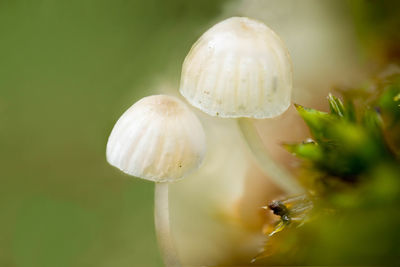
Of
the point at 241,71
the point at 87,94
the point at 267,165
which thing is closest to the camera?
the point at 241,71

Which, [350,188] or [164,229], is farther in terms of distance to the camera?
[164,229]

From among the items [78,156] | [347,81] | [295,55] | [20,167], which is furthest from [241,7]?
[20,167]

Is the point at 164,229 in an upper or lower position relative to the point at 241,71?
lower

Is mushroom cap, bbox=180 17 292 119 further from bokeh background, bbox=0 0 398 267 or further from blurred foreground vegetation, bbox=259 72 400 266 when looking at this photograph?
bokeh background, bbox=0 0 398 267

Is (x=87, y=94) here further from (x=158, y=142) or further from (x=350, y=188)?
(x=350, y=188)

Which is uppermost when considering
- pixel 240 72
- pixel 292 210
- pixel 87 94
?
pixel 87 94

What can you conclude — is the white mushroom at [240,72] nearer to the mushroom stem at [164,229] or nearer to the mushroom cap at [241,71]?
the mushroom cap at [241,71]

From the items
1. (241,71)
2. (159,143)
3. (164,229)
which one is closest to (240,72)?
(241,71)
